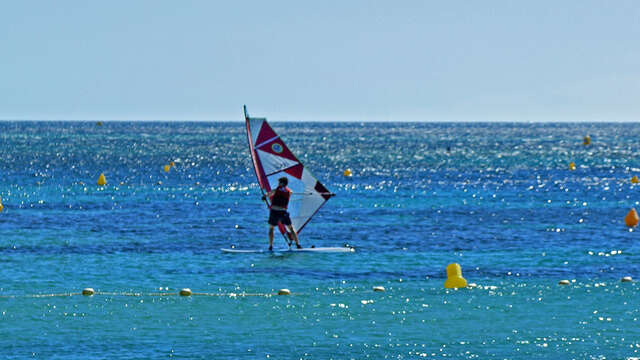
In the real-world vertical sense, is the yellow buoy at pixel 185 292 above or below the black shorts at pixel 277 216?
below

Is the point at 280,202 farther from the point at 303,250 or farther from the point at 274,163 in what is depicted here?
the point at 274,163

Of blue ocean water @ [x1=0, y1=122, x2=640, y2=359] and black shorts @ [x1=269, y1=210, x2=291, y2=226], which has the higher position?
black shorts @ [x1=269, y1=210, x2=291, y2=226]

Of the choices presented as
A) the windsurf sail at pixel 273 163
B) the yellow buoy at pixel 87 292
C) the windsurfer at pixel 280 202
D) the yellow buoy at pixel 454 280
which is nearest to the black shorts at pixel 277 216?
the windsurfer at pixel 280 202

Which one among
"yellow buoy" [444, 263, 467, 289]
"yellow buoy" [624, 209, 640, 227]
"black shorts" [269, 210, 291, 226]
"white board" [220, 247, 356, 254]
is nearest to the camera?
"yellow buoy" [444, 263, 467, 289]

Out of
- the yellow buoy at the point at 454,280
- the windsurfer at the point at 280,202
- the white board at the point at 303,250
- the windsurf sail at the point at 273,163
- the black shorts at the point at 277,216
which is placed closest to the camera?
the yellow buoy at the point at 454,280

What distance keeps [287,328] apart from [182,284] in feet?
23.0

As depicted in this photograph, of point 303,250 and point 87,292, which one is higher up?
point 303,250

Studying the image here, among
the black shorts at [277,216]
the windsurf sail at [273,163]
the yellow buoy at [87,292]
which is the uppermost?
the windsurf sail at [273,163]

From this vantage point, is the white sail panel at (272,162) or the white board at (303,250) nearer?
the white board at (303,250)

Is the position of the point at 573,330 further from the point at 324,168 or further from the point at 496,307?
the point at 324,168

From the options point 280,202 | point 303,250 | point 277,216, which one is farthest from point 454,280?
point 303,250

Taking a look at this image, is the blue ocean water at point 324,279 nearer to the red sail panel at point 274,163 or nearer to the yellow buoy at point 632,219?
the yellow buoy at point 632,219

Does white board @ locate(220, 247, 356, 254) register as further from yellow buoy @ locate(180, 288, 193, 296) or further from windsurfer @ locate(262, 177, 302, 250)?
yellow buoy @ locate(180, 288, 193, 296)

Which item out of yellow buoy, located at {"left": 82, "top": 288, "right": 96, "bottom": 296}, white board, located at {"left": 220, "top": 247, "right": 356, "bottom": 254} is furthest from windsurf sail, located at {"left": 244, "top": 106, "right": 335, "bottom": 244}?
yellow buoy, located at {"left": 82, "top": 288, "right": 96, "bottom": 296}
